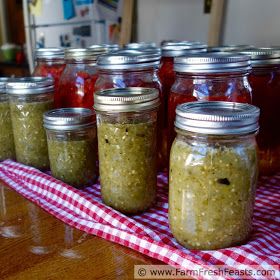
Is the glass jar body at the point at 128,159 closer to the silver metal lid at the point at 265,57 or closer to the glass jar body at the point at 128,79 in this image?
the glass jar body at the point at 128,79

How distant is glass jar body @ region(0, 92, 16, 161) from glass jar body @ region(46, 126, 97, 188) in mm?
215

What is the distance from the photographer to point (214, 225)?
21.4 inches

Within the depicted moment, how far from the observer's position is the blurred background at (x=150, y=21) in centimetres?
155

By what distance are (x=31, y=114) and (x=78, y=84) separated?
130 millimetres

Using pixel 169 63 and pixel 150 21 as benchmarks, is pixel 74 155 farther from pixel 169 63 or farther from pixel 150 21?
pixel 150 21

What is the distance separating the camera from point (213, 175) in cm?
52

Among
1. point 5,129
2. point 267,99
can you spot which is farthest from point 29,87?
point 267,99

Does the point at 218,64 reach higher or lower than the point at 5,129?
higher

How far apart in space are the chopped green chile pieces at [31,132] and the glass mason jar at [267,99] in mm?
469

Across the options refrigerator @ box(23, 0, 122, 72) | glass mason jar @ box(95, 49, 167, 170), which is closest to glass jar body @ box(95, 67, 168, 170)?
glass mason jar @ box(95, 49, 167, 170)

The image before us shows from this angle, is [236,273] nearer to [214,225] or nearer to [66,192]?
[214,225]

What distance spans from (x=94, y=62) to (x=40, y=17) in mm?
1807

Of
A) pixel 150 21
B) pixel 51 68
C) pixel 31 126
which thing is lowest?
pixel 31 126

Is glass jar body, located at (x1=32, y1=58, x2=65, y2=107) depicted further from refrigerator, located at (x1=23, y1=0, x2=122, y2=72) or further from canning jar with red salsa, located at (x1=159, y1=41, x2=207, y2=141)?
refrigerator, located at (x1=23, y1=0, x2=122, y2=72)
